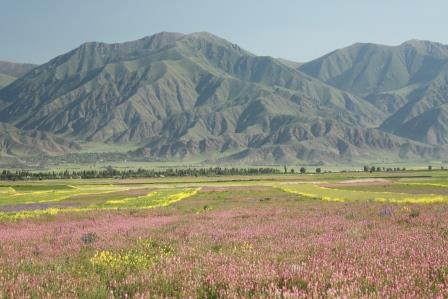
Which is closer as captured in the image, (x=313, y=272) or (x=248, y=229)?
(x=313, y=272)

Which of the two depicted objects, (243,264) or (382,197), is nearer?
(243,264)

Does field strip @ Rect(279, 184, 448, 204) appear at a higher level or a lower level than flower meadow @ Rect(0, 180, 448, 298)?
lower

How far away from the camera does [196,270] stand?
32.1 feet

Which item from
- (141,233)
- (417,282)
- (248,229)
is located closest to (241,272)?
(417,282)

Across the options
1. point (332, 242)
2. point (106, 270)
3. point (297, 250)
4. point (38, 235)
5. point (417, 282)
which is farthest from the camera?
point (38, 235)

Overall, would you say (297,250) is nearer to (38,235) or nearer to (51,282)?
(51,282)

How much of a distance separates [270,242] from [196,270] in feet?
16.8

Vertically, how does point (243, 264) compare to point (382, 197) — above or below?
above

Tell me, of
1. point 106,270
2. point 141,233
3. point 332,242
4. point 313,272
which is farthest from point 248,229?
point 313,272

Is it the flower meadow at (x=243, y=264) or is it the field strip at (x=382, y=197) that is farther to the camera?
the field strip at (x=382, y=197)

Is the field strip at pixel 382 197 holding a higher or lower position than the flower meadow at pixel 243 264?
lower

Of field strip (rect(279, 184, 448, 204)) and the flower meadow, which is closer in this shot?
the flower meadow

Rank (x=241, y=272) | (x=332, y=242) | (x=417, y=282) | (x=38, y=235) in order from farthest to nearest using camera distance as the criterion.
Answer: (x=38, y=235)
(x=332, y=242)
(x=241, y=272)
(x=417, y=282)

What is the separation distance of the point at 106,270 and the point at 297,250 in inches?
181
